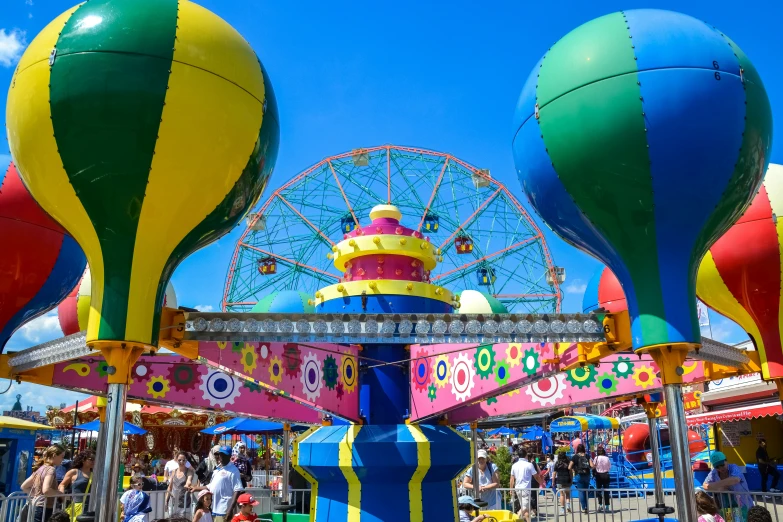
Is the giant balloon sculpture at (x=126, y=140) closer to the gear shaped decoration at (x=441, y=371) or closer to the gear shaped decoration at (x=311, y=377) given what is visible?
the gear shaped decoration at (x=311, y=377)

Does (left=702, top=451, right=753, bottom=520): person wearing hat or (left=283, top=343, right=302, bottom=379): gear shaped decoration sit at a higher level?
(left=283, top=343, right=302, bottom=379): gear shaped decoration

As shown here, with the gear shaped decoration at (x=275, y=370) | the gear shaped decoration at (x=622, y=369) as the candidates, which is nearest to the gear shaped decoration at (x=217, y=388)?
the gear shaped decoration at (x=275, y=370)

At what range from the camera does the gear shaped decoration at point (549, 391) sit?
745cm

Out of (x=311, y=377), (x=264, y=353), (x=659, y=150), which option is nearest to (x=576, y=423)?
(x=311, y=377)

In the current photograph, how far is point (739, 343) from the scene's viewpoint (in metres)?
18.2

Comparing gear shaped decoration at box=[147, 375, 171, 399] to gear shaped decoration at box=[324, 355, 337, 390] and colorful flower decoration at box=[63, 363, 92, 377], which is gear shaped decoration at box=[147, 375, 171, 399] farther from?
gear shaped decoration at box=[324, 355, 337, 390]

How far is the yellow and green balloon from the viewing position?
14.1ft

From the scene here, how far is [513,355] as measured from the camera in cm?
607

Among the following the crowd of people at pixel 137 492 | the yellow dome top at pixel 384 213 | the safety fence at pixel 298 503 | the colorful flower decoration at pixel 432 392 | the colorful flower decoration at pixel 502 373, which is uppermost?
the yellow dome top at pixel 384 213

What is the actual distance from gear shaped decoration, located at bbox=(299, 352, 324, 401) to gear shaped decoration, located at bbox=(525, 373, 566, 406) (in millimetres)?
2606

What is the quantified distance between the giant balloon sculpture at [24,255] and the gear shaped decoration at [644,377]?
607cm

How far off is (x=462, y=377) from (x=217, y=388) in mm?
2975

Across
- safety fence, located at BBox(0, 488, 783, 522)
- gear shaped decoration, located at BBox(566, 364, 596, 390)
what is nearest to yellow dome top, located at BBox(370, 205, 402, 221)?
gear shaped decoration, located at BBox(566, 364, 596, 390)

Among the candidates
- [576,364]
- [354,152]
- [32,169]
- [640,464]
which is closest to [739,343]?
[640,464]
